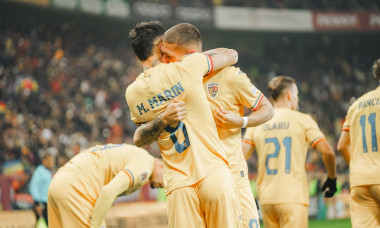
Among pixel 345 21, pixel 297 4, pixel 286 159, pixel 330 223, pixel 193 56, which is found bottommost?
pixel 330 223

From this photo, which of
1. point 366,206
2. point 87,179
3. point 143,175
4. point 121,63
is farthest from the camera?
point 121,63

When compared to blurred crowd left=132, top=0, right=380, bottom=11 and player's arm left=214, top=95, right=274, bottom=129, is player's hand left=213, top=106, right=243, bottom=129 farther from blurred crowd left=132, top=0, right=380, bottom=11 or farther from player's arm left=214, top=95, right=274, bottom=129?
blurred crowd left=132, top=0, right=380, bottom=11

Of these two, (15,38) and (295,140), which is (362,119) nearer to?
(295,140)

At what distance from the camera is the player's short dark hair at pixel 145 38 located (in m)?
3.75

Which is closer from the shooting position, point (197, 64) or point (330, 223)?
point (197, 64)

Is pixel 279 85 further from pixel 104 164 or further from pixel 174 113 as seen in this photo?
pixel 174 113

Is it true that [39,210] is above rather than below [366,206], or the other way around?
below

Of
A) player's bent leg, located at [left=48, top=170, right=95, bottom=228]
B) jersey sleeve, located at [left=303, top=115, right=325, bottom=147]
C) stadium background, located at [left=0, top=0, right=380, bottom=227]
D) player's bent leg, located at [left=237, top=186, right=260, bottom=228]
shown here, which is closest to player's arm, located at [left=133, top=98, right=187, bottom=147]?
player's bent leg, located at [left=237, top=186, right=260, bottom=228]

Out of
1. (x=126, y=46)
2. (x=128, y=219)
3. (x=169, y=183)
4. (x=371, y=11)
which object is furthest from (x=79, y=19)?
(x=169, y=183)

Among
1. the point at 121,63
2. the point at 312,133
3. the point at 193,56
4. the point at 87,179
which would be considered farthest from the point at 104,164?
the point at 121,63

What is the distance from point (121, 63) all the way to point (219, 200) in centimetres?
1936

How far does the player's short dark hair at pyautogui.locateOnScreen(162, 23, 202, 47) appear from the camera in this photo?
11.8ft

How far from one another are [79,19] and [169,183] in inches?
819

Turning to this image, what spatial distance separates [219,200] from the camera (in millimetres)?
3287
